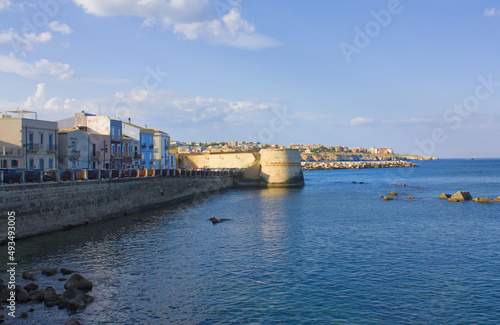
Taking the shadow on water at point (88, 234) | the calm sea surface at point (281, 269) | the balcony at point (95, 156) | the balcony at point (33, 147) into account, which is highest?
the balcony at point (33, 147)

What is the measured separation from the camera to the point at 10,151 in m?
38.7

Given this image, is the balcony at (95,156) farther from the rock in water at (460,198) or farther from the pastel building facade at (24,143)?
the rock in water at (460,198)

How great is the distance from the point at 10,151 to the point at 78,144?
33.3ft

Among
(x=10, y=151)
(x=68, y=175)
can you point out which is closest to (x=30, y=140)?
(x=10, y=151)

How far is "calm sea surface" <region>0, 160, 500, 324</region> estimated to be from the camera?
16266 millimetres

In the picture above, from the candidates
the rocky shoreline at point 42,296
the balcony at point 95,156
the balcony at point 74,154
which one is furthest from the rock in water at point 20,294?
the balcony at point 95,156

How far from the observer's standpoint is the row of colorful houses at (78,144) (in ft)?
129

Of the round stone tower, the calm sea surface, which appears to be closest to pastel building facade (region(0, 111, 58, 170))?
the calm sea surface

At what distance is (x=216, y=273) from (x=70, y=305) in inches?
297

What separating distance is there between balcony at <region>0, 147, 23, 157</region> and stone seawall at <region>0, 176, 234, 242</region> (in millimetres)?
9121

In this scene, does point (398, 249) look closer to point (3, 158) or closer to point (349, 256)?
point (349, 256)

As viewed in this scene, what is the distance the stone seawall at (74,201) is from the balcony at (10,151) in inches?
359

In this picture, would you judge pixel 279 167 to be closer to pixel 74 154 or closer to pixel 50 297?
pixel 74 154

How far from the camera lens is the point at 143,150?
6788 centimetres
